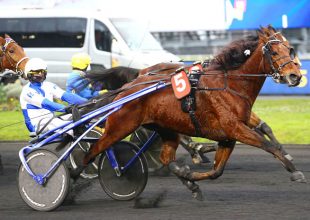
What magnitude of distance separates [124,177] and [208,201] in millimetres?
874

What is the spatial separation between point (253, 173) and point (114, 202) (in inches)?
99.7

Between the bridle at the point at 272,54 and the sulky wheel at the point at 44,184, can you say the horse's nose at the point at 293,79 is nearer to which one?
the bridle at the point at 272,54

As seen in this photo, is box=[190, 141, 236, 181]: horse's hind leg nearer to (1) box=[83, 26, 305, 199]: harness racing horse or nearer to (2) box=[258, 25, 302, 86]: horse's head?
(1) box=[83, 26, 305, 199]: harness racing horse

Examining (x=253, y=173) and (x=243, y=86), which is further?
(x=253, y=173)

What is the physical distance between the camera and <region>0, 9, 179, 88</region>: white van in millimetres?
21062

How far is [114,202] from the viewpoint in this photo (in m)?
8.05

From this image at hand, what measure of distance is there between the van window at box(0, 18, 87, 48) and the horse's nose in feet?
47.7

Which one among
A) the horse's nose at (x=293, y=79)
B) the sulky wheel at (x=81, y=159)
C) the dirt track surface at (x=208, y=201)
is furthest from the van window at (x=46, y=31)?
the horse's nose at (x=293, y=79)

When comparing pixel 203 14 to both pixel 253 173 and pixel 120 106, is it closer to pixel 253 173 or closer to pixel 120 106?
pixel 253 173

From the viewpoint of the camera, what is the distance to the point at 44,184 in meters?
7.64

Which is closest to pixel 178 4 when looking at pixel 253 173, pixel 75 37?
pixel 75 37

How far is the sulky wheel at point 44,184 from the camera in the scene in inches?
299

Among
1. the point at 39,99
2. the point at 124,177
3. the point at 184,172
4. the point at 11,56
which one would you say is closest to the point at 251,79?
the point at 184,172

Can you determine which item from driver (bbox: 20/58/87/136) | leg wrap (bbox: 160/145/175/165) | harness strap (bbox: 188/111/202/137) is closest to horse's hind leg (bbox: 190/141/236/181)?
harness strap (bbox: 188/111/202/137)
